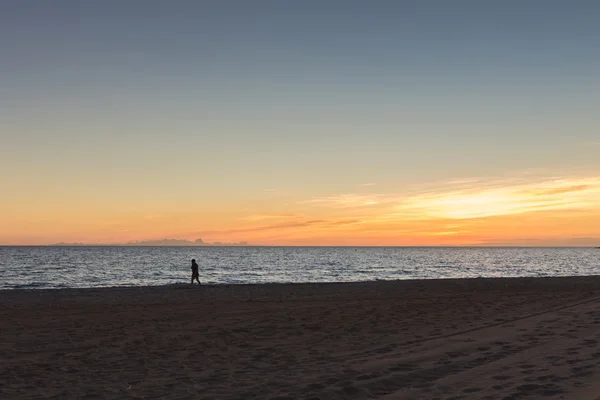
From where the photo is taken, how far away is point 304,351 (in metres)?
11.8

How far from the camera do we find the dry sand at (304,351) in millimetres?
8422

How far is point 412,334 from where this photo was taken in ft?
44.4

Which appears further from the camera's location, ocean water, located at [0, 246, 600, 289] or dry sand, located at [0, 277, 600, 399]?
ocean water, located at [0, 246, 600, 289]

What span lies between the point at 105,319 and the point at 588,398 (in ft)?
48.8

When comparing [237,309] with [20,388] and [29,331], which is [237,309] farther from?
[20,388]

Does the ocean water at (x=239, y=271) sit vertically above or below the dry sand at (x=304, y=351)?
below

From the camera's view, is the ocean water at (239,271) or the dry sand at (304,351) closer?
the dry sand at (304,351)

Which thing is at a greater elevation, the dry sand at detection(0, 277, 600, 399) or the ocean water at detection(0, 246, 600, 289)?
the dry sand at detection(0, 277, 600, 399)

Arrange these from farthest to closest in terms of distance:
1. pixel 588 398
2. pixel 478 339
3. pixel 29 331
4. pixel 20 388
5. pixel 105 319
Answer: pixel 105 319 → pixel 29 331 → pixel 478 339 → pixel 20 388 → pixel 588 398

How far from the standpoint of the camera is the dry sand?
332 inches

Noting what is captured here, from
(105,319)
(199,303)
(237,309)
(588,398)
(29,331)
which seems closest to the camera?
(588,398)

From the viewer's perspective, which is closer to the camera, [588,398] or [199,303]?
[588,398]

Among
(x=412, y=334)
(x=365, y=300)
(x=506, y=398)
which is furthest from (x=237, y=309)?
(x=506, y=398)

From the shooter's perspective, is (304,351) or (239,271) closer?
(304,351)
